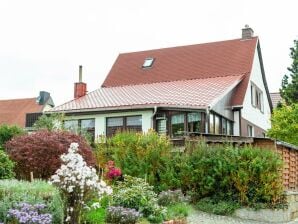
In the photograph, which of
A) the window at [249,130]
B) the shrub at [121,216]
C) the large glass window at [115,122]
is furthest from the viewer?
the window at [249,130]

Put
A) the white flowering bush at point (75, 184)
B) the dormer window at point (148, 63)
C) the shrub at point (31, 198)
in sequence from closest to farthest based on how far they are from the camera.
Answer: the white flowering bush at point (75, 184), the shrub at point (31, 198), the dormer window at point (148, 63)

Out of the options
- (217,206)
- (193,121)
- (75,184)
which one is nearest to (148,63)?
(193,121)

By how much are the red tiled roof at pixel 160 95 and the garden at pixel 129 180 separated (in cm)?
678

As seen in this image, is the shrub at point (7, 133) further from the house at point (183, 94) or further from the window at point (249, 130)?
the window at point (249, 130)

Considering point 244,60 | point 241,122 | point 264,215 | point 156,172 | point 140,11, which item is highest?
point 244,60

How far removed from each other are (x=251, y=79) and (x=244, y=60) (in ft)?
3.98

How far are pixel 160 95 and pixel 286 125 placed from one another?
6438 millimetres

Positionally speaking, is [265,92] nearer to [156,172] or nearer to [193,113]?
[193,113]

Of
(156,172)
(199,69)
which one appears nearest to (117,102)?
(199,69)

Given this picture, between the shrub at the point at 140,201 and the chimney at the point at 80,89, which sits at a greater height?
the chimney at the point at 80,89

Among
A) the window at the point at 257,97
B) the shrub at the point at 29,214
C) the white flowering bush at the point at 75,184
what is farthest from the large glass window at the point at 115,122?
the shrub at the point at 29,214

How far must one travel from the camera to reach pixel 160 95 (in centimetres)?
2673

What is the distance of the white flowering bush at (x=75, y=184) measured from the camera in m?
8.55

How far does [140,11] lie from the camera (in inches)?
528
